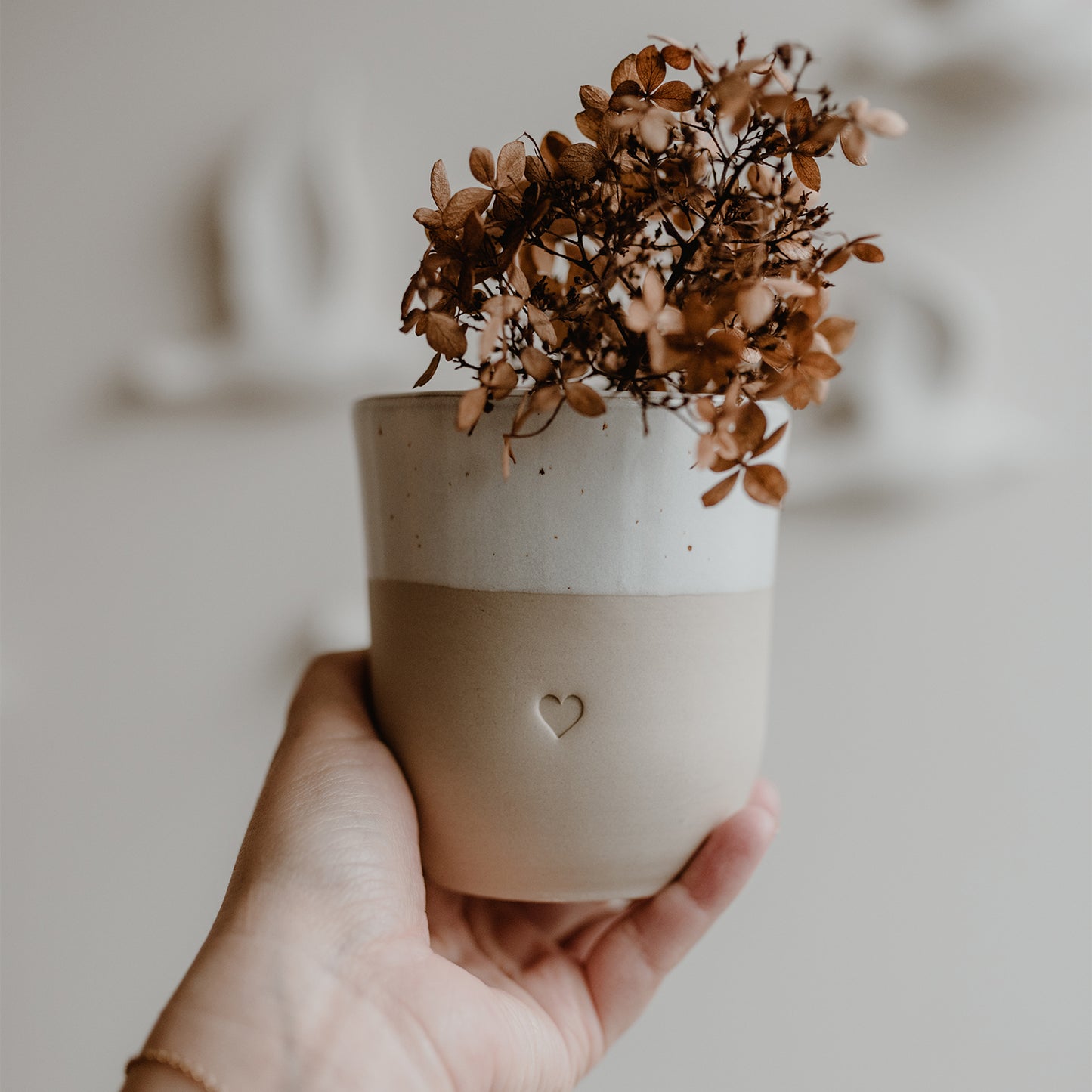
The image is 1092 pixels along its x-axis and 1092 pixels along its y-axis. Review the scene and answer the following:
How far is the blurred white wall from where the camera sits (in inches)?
37.8

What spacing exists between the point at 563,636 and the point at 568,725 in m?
0.06

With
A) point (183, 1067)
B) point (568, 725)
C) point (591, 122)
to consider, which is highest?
point (591, 122)

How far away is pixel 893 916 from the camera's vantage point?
104 cm

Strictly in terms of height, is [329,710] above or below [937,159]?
below

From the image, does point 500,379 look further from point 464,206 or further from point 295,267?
point 295,267

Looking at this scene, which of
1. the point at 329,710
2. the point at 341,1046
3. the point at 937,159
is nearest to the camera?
the point at 341,1046

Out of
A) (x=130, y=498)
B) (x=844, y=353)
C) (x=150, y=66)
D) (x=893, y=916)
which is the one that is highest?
(x=150, y=66)

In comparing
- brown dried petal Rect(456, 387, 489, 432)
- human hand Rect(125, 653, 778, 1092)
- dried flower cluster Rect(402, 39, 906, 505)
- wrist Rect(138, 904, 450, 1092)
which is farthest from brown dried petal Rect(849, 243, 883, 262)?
wrist Rect(138, 904, 450, 1092)

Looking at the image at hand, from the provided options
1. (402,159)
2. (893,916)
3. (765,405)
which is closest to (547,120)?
(402,159)

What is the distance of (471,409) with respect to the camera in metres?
0.49

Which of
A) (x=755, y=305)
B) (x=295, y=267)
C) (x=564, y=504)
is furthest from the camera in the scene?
(x=295, y=267)

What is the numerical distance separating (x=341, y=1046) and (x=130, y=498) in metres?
0.68

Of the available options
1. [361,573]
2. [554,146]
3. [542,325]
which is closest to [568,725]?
[542,325]

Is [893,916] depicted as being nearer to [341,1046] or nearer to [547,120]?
[341,1046]
